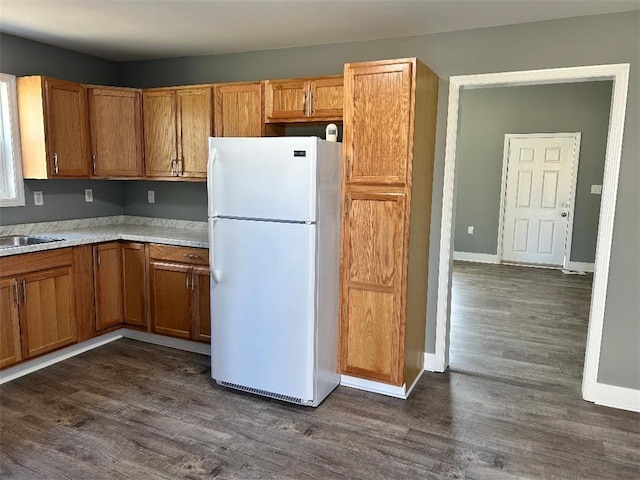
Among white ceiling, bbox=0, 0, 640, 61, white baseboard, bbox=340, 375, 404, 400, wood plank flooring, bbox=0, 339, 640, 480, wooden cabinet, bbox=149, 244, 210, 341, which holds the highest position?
white ceiling, bbox=0, 0, 640, 61

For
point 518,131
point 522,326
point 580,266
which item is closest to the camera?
point 522,326

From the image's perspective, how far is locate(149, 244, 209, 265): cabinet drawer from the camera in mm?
3524

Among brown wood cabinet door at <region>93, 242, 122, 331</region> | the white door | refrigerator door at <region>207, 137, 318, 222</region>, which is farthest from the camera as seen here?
the white door

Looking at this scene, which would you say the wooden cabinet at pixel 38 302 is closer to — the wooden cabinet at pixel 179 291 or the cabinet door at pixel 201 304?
the wooden cabinet at pixel 179 291

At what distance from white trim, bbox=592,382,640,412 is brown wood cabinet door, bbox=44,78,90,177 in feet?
13.4

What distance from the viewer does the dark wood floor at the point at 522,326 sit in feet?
11.4

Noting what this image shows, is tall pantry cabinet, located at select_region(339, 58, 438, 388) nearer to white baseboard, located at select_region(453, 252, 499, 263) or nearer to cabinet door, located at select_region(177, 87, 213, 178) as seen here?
cabinet door, located at select_region(177, 87, 213, 178)

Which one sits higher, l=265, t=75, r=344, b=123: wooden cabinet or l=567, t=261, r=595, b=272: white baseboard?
l=265, t=75, r=344, b=123: wooden cabinet

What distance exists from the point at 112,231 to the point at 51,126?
93cm

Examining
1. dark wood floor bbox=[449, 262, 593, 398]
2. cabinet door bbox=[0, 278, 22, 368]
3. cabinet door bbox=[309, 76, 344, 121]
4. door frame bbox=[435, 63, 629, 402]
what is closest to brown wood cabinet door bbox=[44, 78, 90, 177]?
cabinet door bbox=[0, 278, 22, 368]

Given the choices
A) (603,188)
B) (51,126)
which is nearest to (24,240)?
(51,126)

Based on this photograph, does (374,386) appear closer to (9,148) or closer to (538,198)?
(9,148)

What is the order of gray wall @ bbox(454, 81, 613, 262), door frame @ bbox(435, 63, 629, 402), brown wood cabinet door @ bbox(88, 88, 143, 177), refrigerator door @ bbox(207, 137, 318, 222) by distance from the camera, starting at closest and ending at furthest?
1. refrigerator door @ bbox(207, 137, 318, 222)
2. door frame @ bbox(435, 63, 629, 402)
3. brown wood cabinet door @ bbox(88, 88, 143, 177)
4. gray wall @ bbox(454, 81, 613, 262)

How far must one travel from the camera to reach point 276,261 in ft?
9.23
